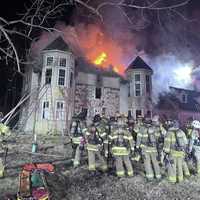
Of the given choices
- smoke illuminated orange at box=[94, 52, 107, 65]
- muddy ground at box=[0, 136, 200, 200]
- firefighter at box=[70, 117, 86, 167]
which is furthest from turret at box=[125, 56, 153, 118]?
muddy ground at box=[0, 136, 200, 200]

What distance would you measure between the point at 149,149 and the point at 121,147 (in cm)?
102

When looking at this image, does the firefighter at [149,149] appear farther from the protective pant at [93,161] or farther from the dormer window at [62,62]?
the dormer window at [62,62]

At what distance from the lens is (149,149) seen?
9570mm

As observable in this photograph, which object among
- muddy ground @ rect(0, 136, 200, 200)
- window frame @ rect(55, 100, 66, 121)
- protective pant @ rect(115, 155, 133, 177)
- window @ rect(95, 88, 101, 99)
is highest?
window @ rect(95, 88, 101, 99)

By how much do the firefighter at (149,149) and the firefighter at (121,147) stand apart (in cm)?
43

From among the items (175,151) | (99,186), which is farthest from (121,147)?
(175,151)

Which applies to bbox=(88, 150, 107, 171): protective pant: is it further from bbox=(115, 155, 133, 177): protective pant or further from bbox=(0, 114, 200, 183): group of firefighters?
bbox=(115, 155, 133, 177): protective pant

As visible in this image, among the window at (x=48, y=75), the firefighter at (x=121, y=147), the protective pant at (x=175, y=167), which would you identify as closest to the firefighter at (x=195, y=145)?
the protective pant at (x=175, y=167)

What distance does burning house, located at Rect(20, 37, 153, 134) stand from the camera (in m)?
22.6

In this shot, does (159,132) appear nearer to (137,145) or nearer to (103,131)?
(137,145)

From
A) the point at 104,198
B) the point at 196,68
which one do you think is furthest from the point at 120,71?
the point at 104,198

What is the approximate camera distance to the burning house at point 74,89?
22609mm

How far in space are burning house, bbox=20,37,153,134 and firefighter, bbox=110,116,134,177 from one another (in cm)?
1259

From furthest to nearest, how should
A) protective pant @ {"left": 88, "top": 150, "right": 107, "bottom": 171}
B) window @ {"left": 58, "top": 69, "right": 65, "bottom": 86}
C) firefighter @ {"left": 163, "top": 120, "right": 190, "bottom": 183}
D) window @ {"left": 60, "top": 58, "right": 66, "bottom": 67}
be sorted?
window @ {"left": 60, "top": 58, "right": 66, "bottom": 67} < window @ {"left": 58, "top": 69, "right": 65, "bottom": 86} < protective pant @ {"left": 88, "top": 150, "right": 107, "bottom": 171} < firefighter @ {"left": 163, "top": 120, "right": 190, "bottom": 183}
